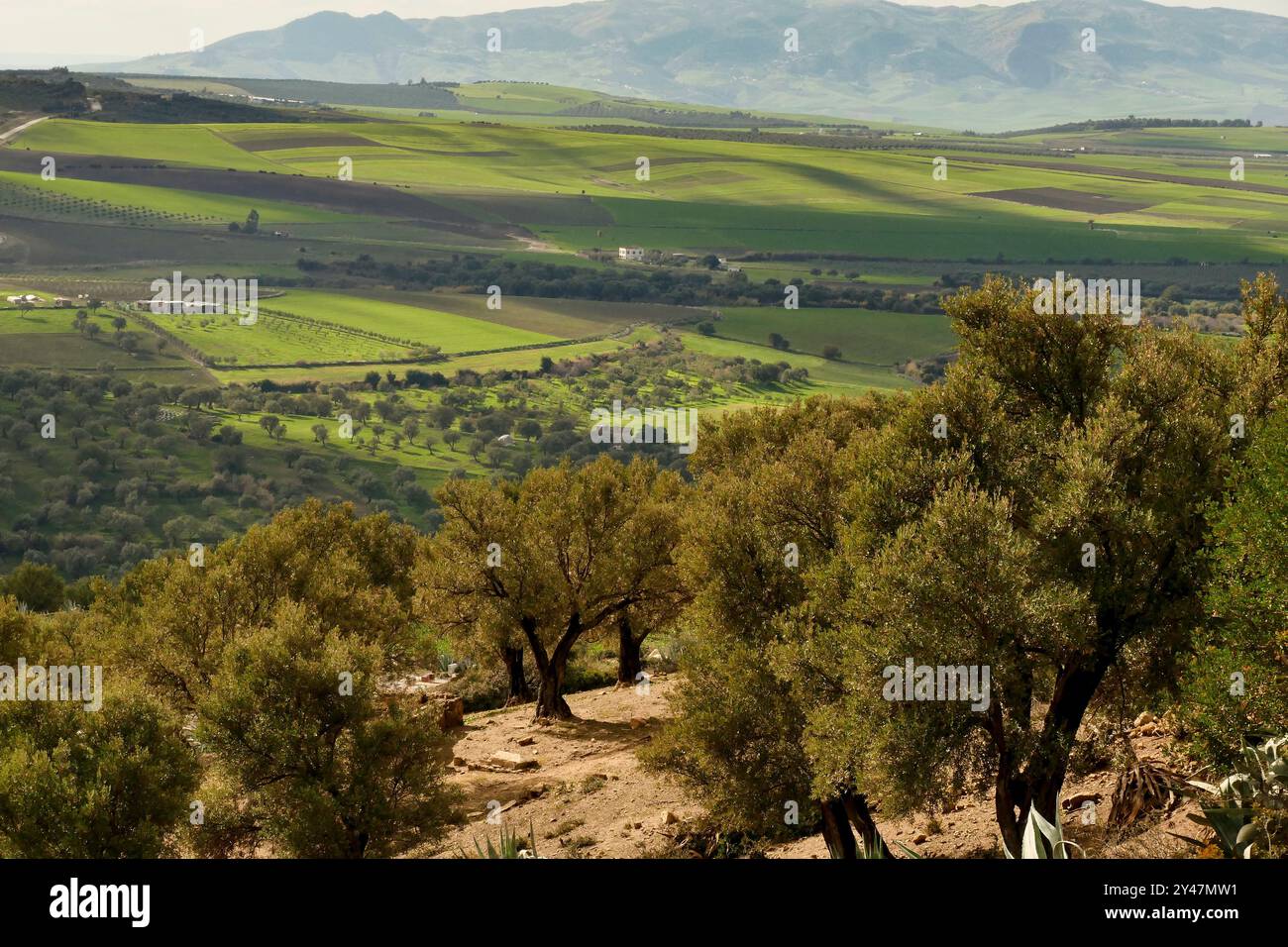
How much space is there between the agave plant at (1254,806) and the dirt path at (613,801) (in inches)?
72.7

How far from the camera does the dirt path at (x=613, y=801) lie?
27250mm

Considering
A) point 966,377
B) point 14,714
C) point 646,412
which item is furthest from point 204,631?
point 646,412

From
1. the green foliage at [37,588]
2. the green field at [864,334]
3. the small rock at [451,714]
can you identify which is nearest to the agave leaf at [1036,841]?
the small rock at [451,714]

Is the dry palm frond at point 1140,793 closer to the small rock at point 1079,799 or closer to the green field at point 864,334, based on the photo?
the small rock at point 1079,799

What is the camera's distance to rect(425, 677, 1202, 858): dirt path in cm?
2725

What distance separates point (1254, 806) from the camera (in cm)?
1727

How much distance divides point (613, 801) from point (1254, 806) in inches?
866

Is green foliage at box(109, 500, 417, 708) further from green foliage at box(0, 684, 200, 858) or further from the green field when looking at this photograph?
the green field

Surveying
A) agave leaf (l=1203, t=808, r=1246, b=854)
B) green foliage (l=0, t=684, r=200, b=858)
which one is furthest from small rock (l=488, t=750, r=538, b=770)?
agave leaf (l=1203, t=808, r=1246, b=854)

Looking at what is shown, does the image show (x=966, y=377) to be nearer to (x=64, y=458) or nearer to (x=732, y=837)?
(x=732, y=837)

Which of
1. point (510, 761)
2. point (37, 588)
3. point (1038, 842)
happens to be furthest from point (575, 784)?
point (37, 588)

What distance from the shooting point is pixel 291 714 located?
3081 centimetres

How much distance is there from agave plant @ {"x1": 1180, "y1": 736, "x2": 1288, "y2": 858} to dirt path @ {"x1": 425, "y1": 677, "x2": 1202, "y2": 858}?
1846 millimetres
